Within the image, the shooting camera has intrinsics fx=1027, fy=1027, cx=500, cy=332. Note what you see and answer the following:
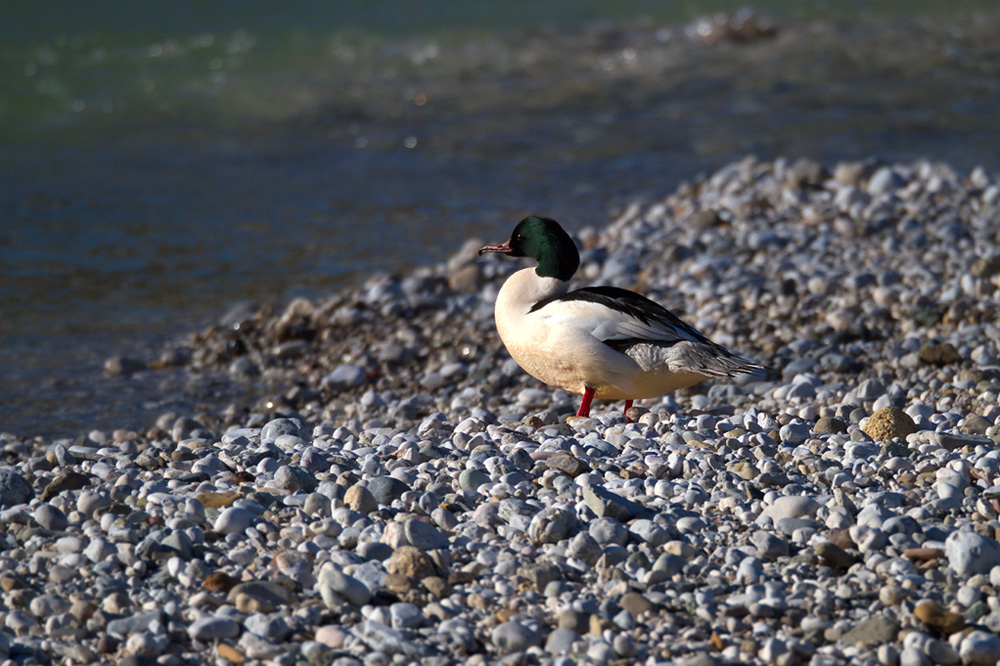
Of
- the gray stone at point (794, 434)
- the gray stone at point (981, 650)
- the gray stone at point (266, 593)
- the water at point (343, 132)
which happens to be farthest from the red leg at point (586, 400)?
the water at point (343, 132)

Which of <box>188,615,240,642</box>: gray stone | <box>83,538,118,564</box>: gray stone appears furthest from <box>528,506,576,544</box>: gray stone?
<box>83,538,118,564</box>: gray stone

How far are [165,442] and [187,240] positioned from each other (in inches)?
187

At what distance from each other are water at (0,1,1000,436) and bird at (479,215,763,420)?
2775 millimetres

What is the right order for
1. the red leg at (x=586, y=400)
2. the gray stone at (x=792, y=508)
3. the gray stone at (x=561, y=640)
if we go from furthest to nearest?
the red leg at (x=586, y=400) → the gray stone at (x=792, y=508) → the gray stone at (x=561, y=640)

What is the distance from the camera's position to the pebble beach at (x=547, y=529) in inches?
120

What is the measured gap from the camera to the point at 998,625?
299cm

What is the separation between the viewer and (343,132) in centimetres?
1382

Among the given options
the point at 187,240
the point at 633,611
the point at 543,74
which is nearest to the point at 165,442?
the point at 633,611

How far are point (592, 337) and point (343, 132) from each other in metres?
9.96

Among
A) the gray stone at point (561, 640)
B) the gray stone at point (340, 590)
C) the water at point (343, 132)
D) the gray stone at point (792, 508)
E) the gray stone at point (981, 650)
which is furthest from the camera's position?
the water at point (343, 132)

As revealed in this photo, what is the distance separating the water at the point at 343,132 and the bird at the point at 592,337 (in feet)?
9.10

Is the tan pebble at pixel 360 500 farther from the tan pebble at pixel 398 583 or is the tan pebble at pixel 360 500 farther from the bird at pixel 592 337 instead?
the bird at pixel 592 337

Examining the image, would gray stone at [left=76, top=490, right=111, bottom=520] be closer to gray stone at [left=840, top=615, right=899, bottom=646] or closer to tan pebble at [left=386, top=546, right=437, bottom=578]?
tan pebble at [left=386, top=546, right=437, bottom=578]

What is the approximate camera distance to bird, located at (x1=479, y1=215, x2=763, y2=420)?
4566 millimetres
